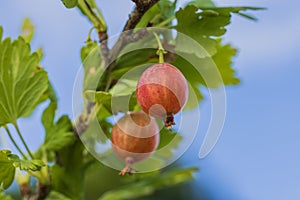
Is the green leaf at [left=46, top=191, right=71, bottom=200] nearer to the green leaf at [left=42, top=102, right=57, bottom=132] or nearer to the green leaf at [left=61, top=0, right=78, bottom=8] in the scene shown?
the green leaf at [left=42, top=102, right=57, bottom=132]

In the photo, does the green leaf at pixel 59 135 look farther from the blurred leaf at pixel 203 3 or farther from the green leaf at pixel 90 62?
the blurred leaf at pixel 203 3

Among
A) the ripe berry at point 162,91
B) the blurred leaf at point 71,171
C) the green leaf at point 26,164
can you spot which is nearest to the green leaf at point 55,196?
the blurred leaf at point 71,171

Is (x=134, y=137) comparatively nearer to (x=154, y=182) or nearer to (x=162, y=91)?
(x=162, y=91)

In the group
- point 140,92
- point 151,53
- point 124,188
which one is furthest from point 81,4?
point 124,188

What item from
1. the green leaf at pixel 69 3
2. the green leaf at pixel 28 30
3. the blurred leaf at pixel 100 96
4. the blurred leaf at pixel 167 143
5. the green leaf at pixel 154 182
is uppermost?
the green leaf at pixel 69 3

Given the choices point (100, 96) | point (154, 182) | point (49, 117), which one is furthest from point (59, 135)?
point (154, 182)
